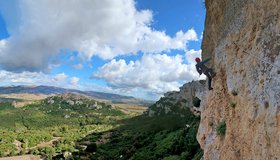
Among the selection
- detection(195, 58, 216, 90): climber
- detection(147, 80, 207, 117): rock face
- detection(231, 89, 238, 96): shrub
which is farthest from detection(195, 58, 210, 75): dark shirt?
detection(147, 80, 207, 117): rock face

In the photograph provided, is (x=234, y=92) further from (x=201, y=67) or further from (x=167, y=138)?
(x=167, y=138)

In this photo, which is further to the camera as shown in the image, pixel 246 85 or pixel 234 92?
pixel 234 92

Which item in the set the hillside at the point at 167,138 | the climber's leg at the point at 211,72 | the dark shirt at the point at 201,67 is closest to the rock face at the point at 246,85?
the climber's leg at the point at 211,72

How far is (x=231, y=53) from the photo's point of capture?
83.1 feet

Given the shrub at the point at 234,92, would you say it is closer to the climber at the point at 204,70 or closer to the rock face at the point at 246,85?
the rock face at the point at 246,85

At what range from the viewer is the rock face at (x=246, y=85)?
1761 cm

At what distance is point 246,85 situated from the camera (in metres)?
21.3

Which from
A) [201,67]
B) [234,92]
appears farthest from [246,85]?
[201,67]

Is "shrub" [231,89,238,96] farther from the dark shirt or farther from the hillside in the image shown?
the hillside

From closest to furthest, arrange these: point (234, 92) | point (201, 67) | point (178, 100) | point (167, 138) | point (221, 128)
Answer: point (234, 92) → point (221, 128) → point (201, 67) → point (167, 138) → point (178, 100)

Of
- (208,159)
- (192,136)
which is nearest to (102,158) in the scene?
(192,136)

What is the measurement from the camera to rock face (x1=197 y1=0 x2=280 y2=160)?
17609mm

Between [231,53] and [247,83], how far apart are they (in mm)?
4650

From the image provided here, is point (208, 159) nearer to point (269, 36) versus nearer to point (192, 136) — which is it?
point (269, 36)
